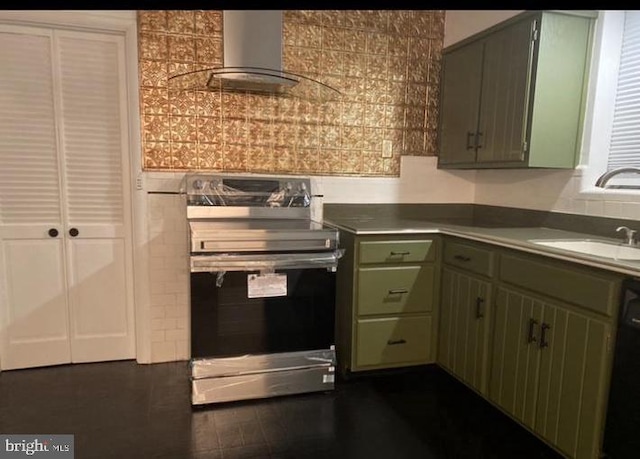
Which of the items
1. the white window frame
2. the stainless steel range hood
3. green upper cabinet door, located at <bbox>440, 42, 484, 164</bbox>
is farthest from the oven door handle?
the white window frame

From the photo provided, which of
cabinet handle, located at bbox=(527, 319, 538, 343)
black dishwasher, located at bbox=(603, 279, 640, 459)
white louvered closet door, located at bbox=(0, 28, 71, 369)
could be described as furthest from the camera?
white louvered closet door, located at bbox=(0, 28, 71, 369)

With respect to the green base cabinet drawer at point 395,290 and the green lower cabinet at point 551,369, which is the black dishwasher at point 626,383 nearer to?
the green lower cabinet at point 551,369

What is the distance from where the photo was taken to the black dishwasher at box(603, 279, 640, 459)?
1.32m

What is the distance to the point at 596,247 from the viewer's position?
193 centimetres

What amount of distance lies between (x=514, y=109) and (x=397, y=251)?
878 mm

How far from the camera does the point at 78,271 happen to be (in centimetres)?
244

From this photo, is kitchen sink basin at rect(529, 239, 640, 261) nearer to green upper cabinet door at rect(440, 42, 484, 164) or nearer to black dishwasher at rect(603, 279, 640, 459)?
black dishwasher at rect(603, 279, 640, 459)

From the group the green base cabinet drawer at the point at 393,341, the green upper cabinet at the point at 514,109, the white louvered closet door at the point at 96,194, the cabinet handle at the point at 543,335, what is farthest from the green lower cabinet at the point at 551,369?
the white louvered closet door at the point at 96,194

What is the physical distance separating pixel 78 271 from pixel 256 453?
1502 mm

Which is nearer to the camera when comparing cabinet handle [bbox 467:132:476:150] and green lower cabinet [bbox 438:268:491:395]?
green lower cabinet [bbox 438:268:491:395]

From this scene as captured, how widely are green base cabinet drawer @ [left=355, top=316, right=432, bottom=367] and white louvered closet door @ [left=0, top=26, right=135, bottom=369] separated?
140 cm

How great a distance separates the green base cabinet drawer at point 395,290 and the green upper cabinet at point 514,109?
736mm

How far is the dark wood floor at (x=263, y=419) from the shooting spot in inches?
68.4

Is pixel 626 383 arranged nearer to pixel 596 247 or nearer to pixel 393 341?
pixel 596 247
